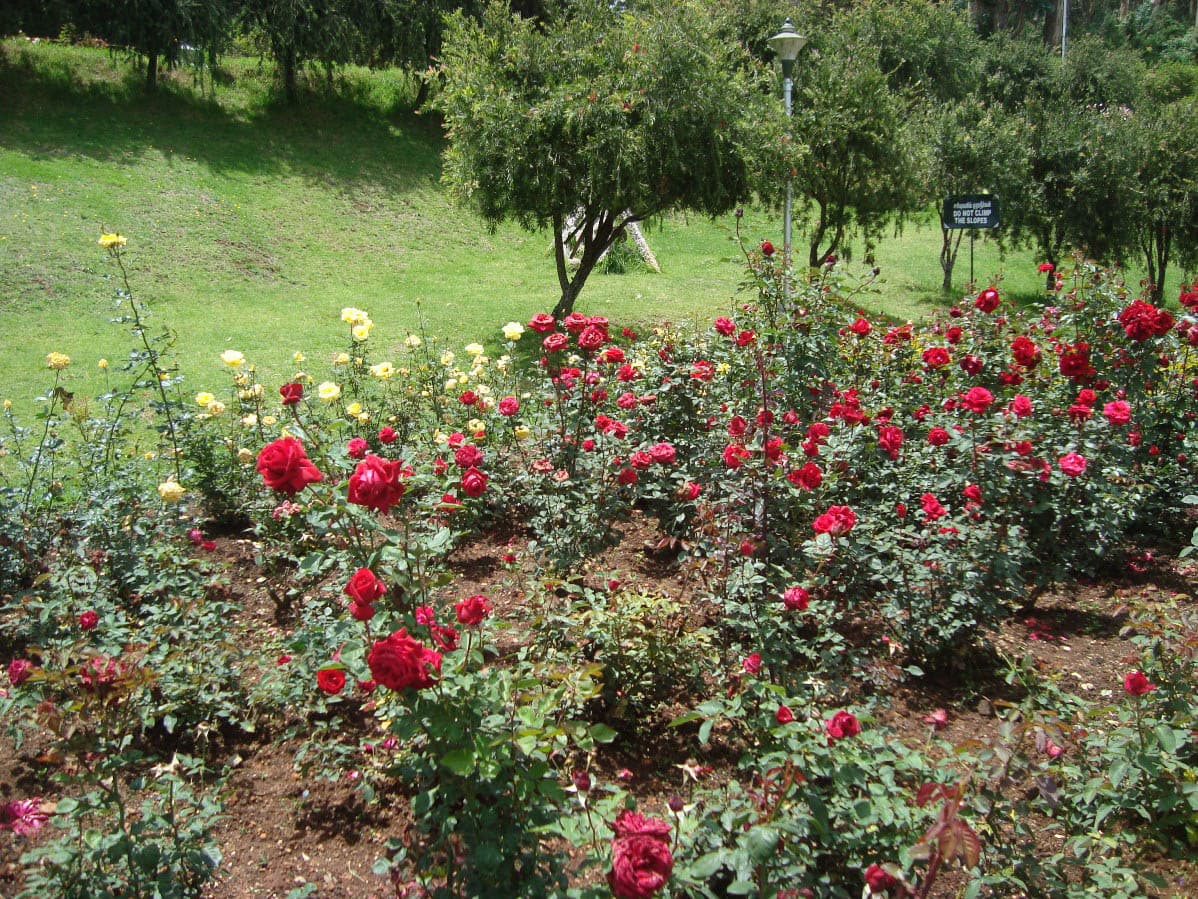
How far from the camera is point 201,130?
596 inches

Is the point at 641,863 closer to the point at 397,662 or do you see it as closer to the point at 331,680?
the point at 397,662

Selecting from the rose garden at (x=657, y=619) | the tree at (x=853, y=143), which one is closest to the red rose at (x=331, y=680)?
the rose garden at (x=657, y=619)

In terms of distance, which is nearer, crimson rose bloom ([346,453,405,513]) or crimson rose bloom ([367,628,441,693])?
crimson rose bloom ([367,628,441,693])

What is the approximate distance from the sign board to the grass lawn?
1688mm

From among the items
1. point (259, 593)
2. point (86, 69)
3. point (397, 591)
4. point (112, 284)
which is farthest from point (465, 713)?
point (86, 69)

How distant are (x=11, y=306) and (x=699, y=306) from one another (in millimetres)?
8830

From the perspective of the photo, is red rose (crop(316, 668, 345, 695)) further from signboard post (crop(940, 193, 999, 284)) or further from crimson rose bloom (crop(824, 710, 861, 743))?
signboard post (crop(940, 193, 999, 284))

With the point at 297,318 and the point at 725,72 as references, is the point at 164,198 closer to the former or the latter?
the point at 297,318

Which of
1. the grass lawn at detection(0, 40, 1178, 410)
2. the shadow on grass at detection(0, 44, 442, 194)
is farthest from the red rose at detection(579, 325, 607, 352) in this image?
the shadow on grass at detection(0, 44, 442, 194)

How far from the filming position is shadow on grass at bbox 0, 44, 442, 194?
1362cm

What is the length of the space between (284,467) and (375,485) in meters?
0.17

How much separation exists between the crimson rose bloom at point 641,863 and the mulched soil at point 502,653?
32.8 inches

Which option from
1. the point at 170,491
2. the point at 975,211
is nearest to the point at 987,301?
the point at 170,491

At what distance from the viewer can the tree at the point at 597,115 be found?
30.4 feet
